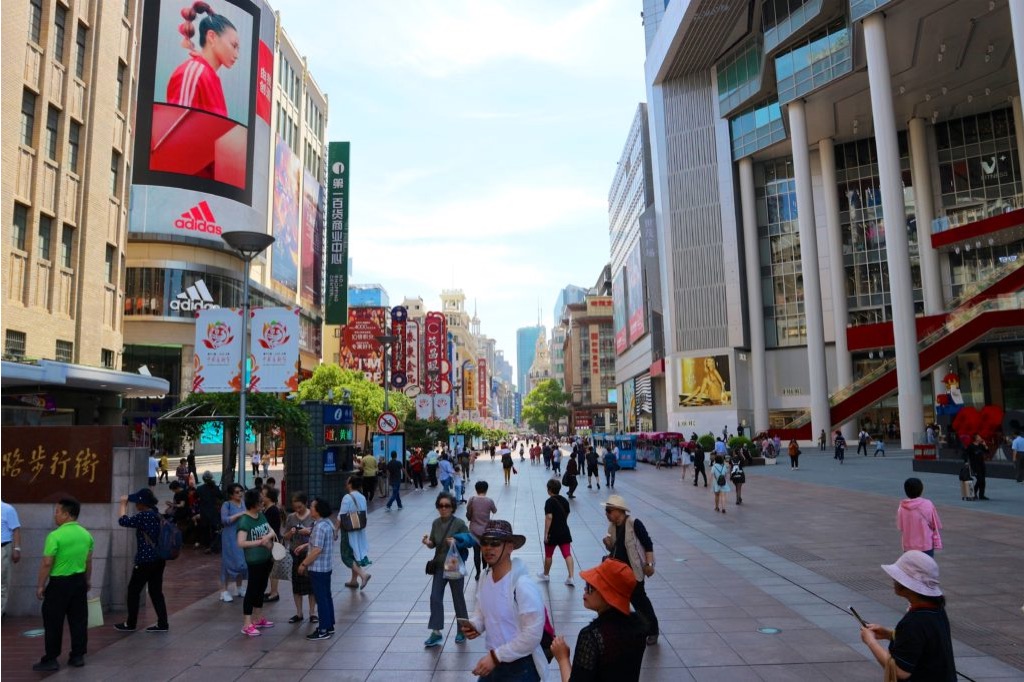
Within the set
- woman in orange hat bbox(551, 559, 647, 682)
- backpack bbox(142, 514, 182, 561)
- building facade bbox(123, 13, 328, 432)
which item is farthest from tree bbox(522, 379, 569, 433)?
woman in orange hat bbox(551, 559, 647, 682)

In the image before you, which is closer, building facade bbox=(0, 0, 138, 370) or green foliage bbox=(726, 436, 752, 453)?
building facade bbox=(0, 0, 138, 370)

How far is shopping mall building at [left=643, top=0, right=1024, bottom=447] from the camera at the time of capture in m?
39.9

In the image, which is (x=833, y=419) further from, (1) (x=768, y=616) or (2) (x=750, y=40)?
(1) (x=768, y=616)

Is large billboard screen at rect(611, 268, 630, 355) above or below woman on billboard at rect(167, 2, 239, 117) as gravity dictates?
below

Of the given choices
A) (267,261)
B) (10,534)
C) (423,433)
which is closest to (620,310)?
(267,261)

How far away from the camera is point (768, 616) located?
8.80 m

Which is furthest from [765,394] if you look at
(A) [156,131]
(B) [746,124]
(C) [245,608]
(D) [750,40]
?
(C) [245,608]

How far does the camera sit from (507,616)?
4395 mm

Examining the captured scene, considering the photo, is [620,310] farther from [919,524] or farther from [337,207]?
[919,524]

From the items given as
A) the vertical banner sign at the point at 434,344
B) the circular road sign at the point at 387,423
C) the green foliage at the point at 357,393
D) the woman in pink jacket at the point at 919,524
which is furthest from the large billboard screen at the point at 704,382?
the woman in pink jacket at the point at 919,524

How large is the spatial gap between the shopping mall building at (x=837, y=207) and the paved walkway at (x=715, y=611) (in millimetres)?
26032

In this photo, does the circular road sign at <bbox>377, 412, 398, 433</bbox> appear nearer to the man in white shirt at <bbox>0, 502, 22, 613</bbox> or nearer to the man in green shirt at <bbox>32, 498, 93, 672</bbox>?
the man in white shirt at <bbox>0, 502, 22, 613</bbox>

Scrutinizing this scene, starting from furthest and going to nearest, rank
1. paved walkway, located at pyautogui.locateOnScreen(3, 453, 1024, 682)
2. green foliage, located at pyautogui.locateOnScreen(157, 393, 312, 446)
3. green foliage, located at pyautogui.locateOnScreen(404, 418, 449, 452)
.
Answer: green foliage, located at pyautogui.locateOnScreen(404, 418, 449, 452) < green foliage, located at pyautogui.locateOnScreen(157, 393, 312, 446) < paved walkway, located at pyautogui.locateOnScreen(3, 453, 1024, 682)

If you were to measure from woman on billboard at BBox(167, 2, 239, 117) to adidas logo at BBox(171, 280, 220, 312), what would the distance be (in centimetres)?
1263
